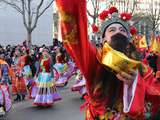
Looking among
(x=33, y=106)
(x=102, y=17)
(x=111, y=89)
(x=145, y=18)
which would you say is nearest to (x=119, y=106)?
(x=111, y=89)

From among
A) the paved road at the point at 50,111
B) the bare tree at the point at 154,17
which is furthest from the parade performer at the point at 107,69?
the bare tree at the point at 154,17

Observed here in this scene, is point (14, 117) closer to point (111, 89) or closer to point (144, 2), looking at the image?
point (111, 89)

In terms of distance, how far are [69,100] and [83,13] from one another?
31.4 feet

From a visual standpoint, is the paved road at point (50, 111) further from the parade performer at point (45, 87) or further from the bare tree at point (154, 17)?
the bare tree at point (154, 17)

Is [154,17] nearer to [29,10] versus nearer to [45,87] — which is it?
[29,10]

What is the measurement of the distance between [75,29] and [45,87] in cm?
897

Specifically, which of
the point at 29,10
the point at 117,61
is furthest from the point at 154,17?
the point at 117,61

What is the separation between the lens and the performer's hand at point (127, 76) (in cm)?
Answer: 295

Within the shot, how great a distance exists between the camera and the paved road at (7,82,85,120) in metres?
9.65

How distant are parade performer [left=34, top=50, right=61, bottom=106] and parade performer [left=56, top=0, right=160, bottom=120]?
315 inches

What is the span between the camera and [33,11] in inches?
1192

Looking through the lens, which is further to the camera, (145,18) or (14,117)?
(145,18)

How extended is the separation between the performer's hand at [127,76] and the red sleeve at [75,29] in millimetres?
248

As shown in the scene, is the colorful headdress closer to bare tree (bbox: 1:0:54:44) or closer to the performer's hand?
the performer's hand
